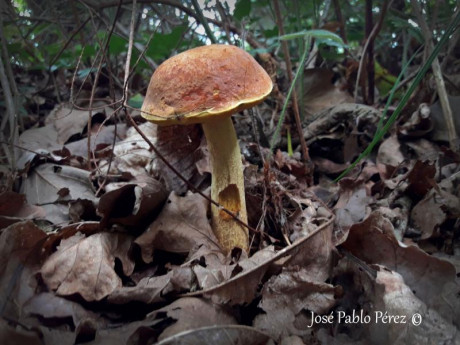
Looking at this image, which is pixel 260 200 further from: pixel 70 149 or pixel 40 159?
pixel 70 149

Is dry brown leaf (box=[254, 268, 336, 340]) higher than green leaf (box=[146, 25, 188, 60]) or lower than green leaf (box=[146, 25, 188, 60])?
lower

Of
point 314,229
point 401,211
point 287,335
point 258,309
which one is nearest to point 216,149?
point 314,229

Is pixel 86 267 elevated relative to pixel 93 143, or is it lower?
lower

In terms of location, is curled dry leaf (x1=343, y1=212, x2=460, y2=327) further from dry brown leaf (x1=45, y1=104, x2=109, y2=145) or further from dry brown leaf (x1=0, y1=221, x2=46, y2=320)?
dry brown leaf (x1=45, y1=104, x2=109, y2=145)

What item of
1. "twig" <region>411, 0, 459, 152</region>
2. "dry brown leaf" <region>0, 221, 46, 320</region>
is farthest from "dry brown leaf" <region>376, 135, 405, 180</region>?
"dry brown leaf" <region>0, 221, 46, 320</region>

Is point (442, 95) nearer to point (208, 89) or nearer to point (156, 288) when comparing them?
point (208, 89)

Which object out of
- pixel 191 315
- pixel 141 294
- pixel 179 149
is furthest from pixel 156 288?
pixel 179 149
